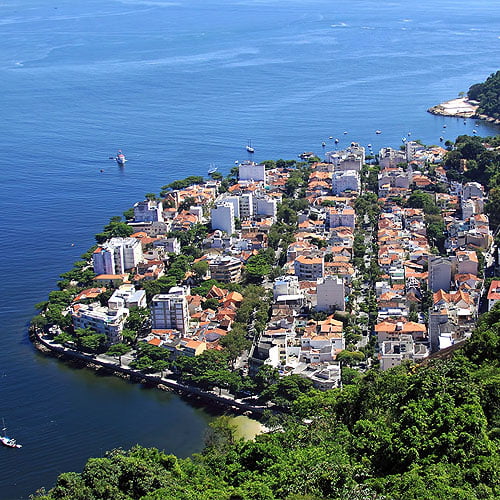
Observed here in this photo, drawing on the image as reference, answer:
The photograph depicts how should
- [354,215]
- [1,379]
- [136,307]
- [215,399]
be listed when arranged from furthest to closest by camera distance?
[354,215], [136,307], [1,379], [215,399]

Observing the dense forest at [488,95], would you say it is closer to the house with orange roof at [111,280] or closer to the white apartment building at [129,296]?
the house with orange roof at [111,280]

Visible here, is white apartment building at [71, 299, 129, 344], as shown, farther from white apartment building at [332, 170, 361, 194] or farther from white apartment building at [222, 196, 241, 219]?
white apartment building at [332, 170, 361, 194]

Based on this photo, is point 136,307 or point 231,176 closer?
point 136,307

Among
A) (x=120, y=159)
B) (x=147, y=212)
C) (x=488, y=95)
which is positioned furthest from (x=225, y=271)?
(x=488, y=95)

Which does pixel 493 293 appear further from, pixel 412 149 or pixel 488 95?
pixel 488 95

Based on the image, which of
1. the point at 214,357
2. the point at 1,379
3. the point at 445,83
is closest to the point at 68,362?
the point at 1,379

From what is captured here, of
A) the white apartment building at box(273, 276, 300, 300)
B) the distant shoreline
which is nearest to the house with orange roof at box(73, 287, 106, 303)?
the white apartment building at box(273, 276, 300, 300)

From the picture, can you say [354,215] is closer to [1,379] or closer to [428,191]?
[428,191]
